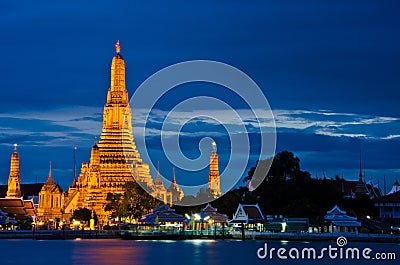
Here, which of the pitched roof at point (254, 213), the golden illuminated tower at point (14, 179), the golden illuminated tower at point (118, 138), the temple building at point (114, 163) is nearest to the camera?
the pitched roof at point (254, 213)

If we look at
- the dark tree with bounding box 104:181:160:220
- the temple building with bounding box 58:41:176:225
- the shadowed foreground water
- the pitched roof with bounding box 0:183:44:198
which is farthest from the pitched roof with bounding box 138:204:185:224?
the pitched roof with bounding box 0:183:44:198

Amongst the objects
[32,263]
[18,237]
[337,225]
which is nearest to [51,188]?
[18,237]

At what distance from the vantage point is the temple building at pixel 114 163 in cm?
13488

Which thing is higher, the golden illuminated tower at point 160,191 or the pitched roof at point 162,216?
the golden illuminated tower at point 160,191

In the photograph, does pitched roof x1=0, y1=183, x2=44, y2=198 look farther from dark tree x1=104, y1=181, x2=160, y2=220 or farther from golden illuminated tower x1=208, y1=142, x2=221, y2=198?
dark tree x1=104, y1=181, x2=160, y2=220

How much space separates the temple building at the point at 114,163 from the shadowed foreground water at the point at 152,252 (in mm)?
27846

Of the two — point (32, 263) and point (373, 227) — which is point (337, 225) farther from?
point (32, 263)

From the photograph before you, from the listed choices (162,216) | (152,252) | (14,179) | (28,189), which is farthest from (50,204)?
(152,252)

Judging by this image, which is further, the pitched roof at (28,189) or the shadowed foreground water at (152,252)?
the pitched roof at (28,189)

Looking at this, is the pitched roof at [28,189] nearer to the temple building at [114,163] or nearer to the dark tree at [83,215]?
the temple building at [114,163]

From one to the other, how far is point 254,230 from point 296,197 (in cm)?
559

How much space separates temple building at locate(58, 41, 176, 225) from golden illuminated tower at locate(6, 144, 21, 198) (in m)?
13.3

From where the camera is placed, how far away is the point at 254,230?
111m

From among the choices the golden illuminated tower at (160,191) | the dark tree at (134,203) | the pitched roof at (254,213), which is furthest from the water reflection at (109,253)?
the golden illuminated tower at (160,191)
